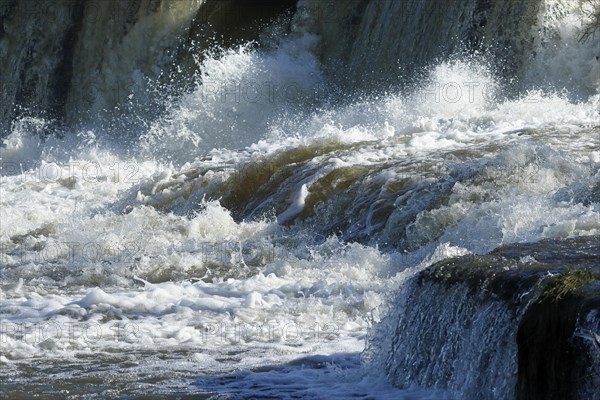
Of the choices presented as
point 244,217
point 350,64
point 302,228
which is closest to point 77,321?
point 302,228

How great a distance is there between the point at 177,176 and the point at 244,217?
195 centimetres

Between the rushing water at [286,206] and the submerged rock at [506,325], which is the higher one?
the rushing water at [286,206]

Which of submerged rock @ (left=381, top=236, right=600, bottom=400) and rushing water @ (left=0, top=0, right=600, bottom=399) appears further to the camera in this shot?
rushing water @ (left=0, top=0, right=600, bottom=399)

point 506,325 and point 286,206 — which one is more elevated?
point 286,206

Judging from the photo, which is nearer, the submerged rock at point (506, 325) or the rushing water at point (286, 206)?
the submerged rock at point (506, 325)

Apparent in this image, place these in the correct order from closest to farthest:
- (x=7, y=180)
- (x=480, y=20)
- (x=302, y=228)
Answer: (x=302, y=228) → (x=480, y=20) → (x=7, y=180)

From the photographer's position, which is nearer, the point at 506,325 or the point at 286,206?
the point at 506,325

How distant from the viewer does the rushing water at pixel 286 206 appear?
6.31 metres

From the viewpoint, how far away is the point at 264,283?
8.66 metres

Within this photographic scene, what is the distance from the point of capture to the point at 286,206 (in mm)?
11383

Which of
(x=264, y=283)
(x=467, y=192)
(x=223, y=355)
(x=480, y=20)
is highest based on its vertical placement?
(x=480, y=20)

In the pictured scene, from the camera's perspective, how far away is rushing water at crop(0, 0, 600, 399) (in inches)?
249

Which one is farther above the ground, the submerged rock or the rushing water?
the rushing water

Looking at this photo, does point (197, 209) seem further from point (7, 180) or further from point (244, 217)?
point (7, 180)
